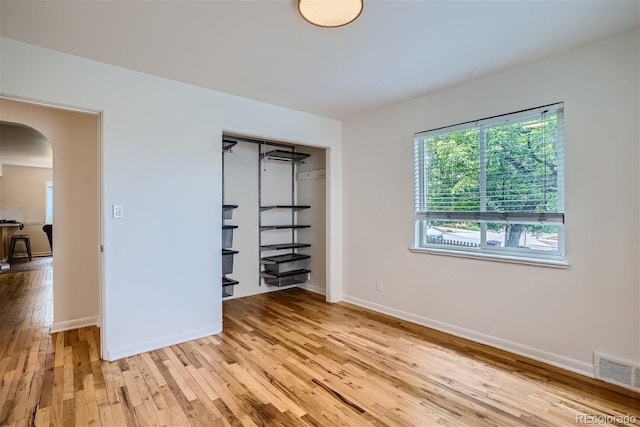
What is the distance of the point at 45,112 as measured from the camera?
323 cm

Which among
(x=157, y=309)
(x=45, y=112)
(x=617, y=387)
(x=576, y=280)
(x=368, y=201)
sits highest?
(x=45, y=112)

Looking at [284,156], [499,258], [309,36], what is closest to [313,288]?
[284,156]

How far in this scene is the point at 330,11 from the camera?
1.82 meters

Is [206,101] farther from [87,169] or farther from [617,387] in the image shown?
[617,387]

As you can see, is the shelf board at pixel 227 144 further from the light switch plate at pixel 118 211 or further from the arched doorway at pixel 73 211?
the light switch plate at pixel 118 211

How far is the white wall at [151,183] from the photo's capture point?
2479 millimetres

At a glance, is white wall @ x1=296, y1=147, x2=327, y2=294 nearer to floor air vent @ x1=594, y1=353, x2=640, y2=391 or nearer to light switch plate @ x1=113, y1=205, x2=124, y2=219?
light switch plate @ x1=113, y1=205, x2=124, y2=219

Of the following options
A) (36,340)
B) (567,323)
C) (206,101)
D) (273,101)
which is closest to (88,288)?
(36,340)

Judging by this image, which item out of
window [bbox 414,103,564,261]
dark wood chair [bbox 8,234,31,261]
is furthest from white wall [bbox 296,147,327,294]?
dark wood chair [bbox 8,234,31,261]

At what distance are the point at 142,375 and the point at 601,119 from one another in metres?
3.82

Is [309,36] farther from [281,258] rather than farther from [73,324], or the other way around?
[73,324]

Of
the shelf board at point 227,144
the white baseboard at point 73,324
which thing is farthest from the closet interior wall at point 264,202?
the white baseboard at point 73,324

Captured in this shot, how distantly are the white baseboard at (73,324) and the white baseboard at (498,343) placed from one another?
3128mm

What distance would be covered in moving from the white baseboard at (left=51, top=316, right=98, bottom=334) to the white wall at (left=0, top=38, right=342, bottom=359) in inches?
43.6
